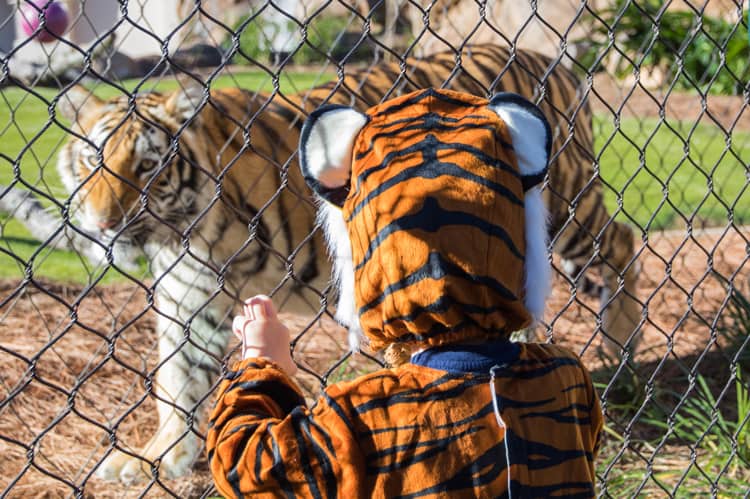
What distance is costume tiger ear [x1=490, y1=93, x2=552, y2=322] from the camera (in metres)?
1.26

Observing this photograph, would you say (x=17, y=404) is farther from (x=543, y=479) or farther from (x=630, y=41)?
(x=630, y=41)

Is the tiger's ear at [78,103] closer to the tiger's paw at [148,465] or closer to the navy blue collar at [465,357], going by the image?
the tiger's paw at [148,465]

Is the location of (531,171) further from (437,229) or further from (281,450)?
(281,450)

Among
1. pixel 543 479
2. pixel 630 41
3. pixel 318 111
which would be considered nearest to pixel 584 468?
pixel 543 479

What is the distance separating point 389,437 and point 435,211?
0.29m

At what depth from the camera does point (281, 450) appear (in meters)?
1.15

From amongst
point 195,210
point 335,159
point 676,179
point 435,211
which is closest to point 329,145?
point 335,159

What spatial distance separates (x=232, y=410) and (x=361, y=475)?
191 millimetres

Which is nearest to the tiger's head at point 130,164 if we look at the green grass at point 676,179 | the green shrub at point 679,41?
the green grass at point 676,179

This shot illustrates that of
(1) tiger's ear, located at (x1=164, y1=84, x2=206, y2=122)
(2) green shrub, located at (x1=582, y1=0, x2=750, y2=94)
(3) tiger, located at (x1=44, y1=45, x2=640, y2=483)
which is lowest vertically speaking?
(3) tiger, located at (x1=44, y1=45, x2=640, y2=483)

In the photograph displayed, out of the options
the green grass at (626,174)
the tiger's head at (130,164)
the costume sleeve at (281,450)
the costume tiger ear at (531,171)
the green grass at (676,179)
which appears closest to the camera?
the costume sleeve at (281,450)

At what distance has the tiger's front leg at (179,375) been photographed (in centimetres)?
292

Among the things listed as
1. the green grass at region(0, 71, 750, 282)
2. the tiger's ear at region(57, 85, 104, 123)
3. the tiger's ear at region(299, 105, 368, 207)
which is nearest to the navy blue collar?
the tiger's ear at region(299, 105, 368, 207)

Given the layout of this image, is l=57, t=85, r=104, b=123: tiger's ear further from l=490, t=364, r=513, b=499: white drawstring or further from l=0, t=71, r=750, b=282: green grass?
l=490, t=364, r=513, b=499: white drawstring
